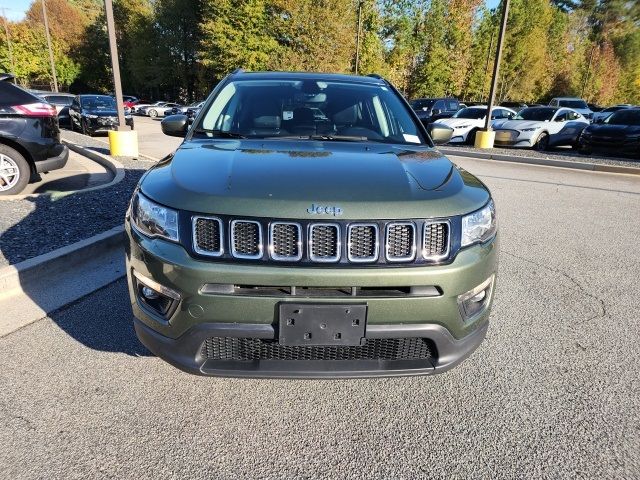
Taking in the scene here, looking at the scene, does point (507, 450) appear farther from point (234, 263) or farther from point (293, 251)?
point (234, 263)

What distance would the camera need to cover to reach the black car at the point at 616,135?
12805 mm

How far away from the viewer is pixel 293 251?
1982 millimetres

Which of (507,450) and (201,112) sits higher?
(201,112)

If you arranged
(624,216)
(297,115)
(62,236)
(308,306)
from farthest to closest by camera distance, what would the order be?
(624,216), (62,236), (297,115), (308,306)

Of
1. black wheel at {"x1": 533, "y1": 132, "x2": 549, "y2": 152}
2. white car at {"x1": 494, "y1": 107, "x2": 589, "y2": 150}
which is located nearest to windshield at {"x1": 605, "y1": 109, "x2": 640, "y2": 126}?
white car at {"x1": 494, "y1": 107, "x2": 589, "y2": 150}

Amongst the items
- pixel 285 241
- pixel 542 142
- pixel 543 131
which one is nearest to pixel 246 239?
pixel 285 241

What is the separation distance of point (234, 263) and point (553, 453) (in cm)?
172

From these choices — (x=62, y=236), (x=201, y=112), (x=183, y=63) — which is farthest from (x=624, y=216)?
(x=183, y=63)

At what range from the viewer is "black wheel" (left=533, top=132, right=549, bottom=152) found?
15516 millimetres

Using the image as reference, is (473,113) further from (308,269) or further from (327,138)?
(308,269)

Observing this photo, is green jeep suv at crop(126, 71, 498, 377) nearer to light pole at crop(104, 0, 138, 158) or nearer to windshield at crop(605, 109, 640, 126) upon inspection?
light pole at crop(104, 0, 138, 158)

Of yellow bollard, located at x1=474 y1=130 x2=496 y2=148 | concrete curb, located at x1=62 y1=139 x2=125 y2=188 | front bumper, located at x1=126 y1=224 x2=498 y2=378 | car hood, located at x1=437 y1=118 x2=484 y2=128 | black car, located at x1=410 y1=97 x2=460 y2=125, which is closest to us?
front bumper, located at x1=126 y1=224 x2=498 y2=378

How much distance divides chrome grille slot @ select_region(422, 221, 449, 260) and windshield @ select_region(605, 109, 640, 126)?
14.5 meters

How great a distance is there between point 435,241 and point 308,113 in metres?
1.67
